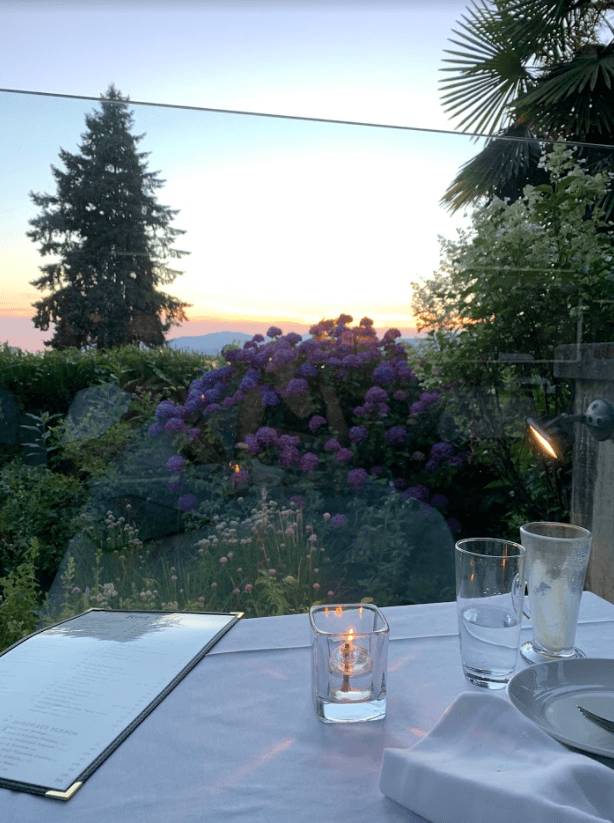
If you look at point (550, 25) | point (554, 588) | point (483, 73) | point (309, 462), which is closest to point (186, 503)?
point (309, 462)

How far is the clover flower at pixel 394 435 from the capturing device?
201cm

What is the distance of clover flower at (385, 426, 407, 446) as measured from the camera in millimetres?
2014

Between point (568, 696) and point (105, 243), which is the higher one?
point (105, 243)

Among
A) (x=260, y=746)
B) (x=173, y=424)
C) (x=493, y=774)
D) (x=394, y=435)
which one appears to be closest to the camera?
(x=493, y=774)

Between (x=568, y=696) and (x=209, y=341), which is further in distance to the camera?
(x=209, y=341)

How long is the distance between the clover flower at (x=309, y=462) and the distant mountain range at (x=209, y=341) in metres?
0.39

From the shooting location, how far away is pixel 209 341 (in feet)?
6.06

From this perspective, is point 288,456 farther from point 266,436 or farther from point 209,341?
point 209,341

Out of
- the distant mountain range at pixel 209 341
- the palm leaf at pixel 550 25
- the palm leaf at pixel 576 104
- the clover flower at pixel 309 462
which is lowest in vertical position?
the clover flower at pixel 309 462

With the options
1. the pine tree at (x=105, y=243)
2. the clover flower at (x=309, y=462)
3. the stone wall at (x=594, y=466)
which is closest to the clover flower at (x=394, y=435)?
the clover flower at (x=309, y=462)

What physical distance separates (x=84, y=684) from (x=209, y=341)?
Answer: 1.24 m

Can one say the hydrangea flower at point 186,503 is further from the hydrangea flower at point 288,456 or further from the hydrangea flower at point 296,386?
the hydrangea flower at point 296,386

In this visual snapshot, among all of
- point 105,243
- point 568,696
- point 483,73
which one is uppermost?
point 483,73

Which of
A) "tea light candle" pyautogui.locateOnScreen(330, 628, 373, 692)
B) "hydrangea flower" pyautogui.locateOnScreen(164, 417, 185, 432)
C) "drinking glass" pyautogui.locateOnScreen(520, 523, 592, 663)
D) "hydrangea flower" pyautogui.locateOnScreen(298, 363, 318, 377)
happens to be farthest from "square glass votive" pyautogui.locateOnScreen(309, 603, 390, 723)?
"hydrangea flower" pyautogui.locateOnScreen(298, 363, 318, 377)
